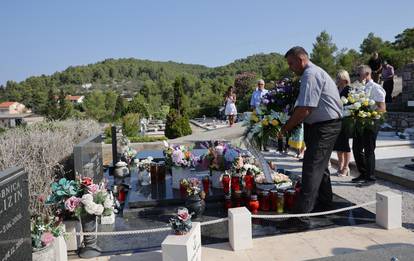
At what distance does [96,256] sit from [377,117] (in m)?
4.39

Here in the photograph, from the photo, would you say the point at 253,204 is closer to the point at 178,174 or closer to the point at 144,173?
the point at 178,174

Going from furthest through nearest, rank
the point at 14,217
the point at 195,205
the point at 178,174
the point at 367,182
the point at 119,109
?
1. the point at 119,109
2. the point at 367,182
3. the point at 178,174
4. the point at 195,205
5. the point at 14,217

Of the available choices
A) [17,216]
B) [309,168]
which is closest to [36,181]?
[17,216]

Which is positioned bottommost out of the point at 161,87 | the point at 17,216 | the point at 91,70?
Result: the point at 17,216

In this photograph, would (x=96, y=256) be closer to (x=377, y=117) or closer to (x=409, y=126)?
(x=377, y=117)

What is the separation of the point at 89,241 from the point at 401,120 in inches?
428

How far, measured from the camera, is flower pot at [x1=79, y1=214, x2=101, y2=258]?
3637 millimetres

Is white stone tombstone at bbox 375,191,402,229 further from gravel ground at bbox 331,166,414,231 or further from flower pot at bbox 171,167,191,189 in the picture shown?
flower pot at bbox 171,167,191,189

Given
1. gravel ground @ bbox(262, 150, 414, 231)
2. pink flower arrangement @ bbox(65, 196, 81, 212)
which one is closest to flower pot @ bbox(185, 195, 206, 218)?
pink flower arrangement @ bbox(65, 196, 81, 212)

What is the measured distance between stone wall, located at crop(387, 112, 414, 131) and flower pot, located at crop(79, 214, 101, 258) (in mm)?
10567

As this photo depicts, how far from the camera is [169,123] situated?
50.5ft

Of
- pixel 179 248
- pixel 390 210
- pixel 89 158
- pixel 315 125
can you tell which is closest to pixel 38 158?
pixel 89 158

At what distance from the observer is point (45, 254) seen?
305 cm

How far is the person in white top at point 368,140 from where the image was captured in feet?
18.9
